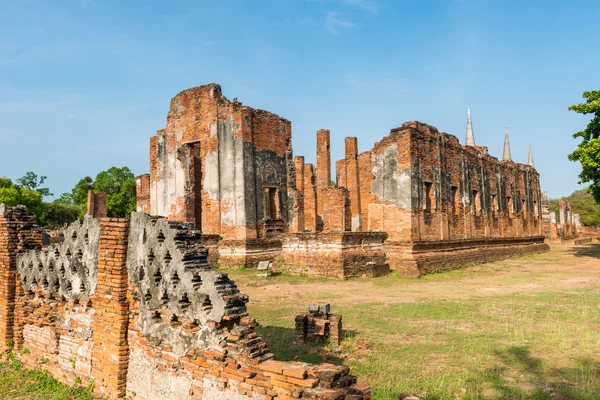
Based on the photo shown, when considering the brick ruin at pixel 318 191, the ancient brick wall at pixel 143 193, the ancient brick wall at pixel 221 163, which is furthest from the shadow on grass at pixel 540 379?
the ancient brick wall at pixel 143 193

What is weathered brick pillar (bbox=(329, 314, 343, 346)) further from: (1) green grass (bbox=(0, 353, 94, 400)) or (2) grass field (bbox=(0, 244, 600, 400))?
(1) green grass (bbox=(0, 353, 94, 400))

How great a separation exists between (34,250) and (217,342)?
4.00 meters

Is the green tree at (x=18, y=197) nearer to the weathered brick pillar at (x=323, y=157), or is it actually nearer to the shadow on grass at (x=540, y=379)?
the weathered brick pillar at (x=323, y=157)

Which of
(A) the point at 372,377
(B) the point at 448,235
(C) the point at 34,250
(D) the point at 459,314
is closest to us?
(A) the point at 372,377

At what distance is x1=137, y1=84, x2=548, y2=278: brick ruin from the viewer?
15.1 metres

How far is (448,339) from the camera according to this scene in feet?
21.6

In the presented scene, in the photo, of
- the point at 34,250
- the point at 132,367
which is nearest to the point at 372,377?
the point at 132,367

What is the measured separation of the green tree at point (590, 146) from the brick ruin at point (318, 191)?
459cm

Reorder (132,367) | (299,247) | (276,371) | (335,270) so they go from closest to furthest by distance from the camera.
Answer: (276,371) < (132,367) < (335,270) < (299,247)

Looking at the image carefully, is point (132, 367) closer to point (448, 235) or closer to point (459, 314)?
point (459, 314)

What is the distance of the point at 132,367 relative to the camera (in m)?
4.74

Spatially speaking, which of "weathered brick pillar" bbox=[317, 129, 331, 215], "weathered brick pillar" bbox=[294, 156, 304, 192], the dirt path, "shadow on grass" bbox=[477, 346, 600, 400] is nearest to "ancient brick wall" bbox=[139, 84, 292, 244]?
"weathered brick pillar" bbox=[317, 129, 331, 215]

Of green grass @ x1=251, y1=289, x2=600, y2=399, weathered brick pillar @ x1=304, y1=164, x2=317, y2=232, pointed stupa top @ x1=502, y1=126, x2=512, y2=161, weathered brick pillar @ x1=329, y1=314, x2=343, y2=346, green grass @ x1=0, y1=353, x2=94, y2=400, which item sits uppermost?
pointed stupa top @ x1=502, y1=126, x2=512, y2=161

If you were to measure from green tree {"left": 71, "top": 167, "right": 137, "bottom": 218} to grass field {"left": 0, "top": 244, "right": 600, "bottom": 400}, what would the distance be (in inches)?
1518
